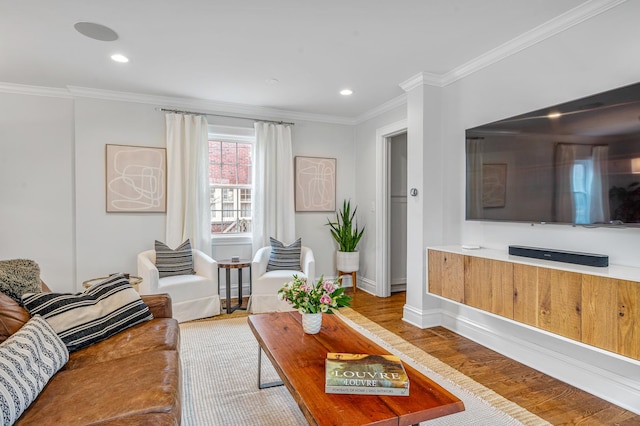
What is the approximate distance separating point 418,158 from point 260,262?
2091 millimetres

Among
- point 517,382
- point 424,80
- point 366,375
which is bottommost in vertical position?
point 517,382

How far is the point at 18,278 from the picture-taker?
2.05m

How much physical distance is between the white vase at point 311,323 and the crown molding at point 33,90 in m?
3.89

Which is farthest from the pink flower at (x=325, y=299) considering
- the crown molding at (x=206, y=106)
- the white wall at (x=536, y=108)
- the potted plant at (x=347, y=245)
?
the crown molding at (x=206, y=106)

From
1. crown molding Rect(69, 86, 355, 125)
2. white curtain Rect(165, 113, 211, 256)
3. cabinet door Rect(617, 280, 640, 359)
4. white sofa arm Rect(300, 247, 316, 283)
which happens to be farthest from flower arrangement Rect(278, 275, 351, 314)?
crown molding Rect(69, 86, 355, 125)

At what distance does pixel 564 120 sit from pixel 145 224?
13.9 feet

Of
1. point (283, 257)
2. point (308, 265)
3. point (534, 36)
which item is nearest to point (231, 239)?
point (283, 257)

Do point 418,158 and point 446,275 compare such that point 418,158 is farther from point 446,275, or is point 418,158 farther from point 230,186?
point 230,186

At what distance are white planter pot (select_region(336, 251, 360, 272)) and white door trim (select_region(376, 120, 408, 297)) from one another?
30 cm

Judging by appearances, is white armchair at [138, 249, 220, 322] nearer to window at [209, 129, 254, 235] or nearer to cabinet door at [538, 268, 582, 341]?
window at [209, 129, 254, 235]

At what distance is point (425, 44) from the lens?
9.36 feet

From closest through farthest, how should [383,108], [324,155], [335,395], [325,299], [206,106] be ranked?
[335,395] → [325,299] → [206,106] → [383,108] → [324,155]

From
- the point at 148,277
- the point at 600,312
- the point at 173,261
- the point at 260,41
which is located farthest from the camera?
the point at 173,261

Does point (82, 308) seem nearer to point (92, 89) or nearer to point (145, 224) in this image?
point (145, 224)
